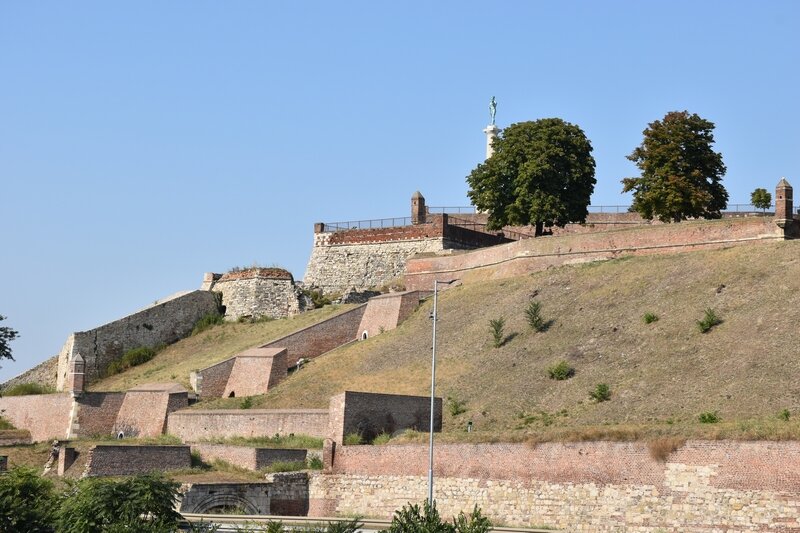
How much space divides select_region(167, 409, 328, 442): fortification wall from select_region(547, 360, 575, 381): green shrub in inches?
355

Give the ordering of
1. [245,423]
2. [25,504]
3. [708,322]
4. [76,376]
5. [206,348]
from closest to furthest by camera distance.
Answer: [25,504], [708,322], [245,423], [76,376], [206,348]

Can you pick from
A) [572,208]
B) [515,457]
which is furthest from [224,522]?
[572,208]

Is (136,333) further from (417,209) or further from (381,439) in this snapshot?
(381,439)

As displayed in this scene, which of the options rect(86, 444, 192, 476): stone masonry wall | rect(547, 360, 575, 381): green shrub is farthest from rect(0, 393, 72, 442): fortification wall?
rect(547, 360, 575, 381): green shrub

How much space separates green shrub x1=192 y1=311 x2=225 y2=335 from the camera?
79.8 m

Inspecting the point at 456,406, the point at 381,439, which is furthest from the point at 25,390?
the point at 381,439

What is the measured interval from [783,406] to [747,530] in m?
9.31

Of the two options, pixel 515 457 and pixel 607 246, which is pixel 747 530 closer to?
pixel 515 457

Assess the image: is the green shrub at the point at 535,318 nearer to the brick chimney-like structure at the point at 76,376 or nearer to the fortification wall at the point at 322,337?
the fortification wall at the point at 322,337

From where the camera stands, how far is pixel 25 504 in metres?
40.4

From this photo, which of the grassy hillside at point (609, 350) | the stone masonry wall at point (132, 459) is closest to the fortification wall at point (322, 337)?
the grassy hillside at point (609, 350)

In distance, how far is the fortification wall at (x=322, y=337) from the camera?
6738cm

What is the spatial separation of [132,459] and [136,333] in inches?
1002

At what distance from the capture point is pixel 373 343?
66250 mm
